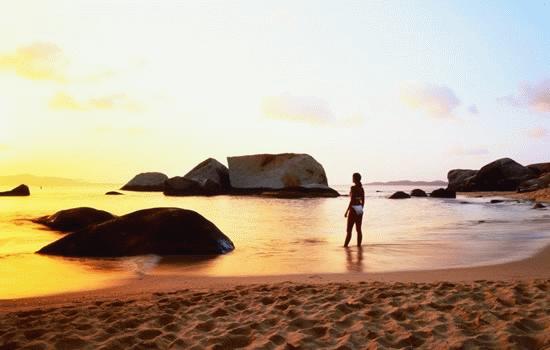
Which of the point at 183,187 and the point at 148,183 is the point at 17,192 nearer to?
the point at 183,187

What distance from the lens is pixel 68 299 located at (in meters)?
5.83

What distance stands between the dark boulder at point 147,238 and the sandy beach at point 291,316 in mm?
2969

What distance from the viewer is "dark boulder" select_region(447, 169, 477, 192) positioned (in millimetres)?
59506

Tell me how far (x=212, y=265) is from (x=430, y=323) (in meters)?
4.85

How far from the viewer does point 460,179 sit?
207ft

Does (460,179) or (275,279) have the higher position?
(460,179)

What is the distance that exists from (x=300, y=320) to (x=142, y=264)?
4.78m

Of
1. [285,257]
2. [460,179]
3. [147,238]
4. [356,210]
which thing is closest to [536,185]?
[460,179]

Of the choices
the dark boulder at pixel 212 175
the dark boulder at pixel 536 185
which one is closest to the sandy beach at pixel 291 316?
the dark boulder at pixel 536 185

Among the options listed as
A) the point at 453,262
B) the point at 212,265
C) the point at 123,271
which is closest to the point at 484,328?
the point at 453,262

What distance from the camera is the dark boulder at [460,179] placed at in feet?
195

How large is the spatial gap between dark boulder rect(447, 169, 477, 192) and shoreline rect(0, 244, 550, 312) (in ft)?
180

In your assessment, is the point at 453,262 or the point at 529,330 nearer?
the point at 529,330

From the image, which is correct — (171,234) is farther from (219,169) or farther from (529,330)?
(219,169)
